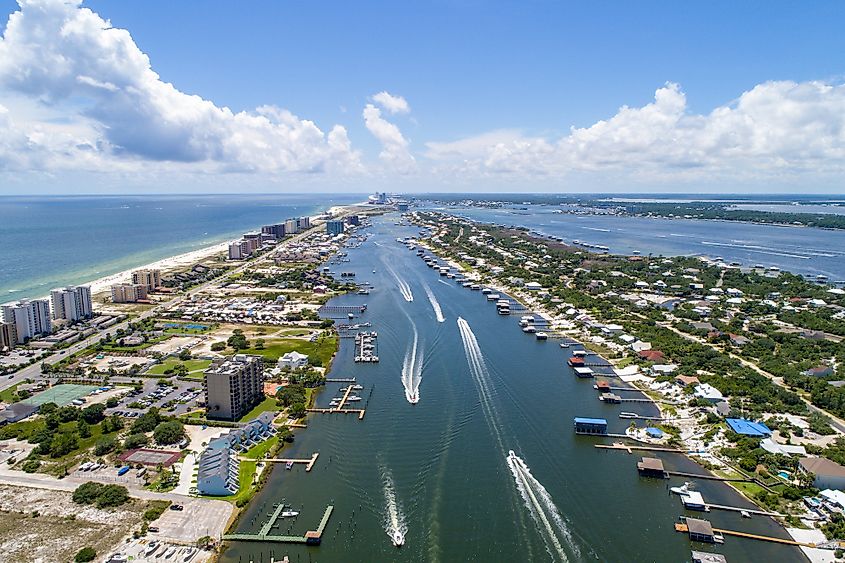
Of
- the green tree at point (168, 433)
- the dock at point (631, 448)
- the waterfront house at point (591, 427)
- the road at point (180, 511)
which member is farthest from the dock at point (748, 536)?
the green tree at point (168, 433)

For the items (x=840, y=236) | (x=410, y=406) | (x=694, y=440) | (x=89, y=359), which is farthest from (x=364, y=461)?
(x=840, y=236)

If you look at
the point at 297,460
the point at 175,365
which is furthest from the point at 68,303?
the point at 297,460

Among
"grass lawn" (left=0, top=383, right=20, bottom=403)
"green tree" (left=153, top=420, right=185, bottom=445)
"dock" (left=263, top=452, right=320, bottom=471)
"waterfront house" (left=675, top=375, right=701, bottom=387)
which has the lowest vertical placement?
"dock" (left=263, top=452, right=320, bottom=471)

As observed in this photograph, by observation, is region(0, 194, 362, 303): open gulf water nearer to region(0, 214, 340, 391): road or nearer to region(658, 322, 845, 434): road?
region(0, 214, 340, 391): road

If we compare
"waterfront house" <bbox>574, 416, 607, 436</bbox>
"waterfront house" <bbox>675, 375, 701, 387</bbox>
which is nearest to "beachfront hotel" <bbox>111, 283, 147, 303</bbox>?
"waterfront house" <bbox>574, 416, 607, 436</bbox>

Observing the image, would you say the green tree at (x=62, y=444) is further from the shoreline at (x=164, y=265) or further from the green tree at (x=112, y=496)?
the shoreline at (x=164, y=265)

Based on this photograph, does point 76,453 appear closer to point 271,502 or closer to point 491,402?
point 271,502
